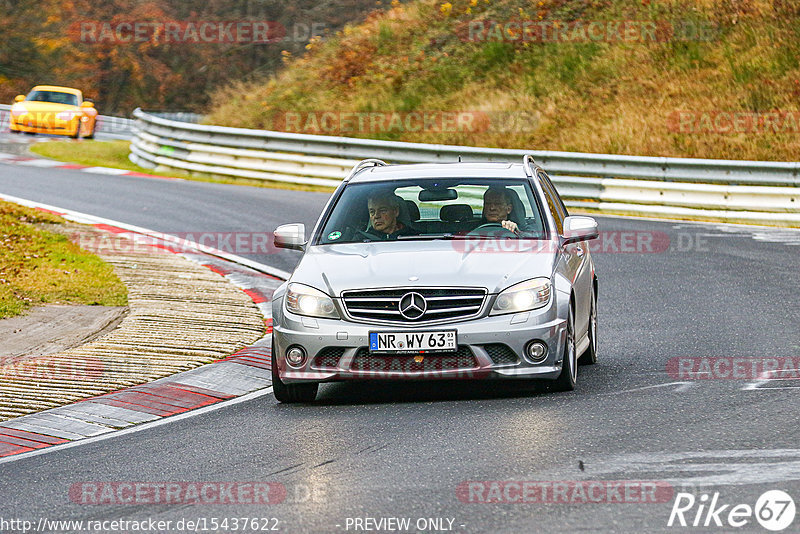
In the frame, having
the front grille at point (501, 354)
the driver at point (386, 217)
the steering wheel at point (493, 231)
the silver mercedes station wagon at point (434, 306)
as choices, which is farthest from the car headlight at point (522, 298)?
the driver at point (386, 217)

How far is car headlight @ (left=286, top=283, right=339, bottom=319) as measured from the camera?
8.55 metres

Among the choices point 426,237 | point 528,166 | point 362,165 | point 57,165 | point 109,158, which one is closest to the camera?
point 426,237

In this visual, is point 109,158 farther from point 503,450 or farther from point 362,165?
point 503,450

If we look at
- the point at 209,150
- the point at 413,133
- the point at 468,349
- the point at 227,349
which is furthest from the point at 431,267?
the point at 413,133

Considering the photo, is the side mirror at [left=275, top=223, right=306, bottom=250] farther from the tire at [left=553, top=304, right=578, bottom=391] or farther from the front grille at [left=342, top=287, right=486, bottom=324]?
the tire at [left=553, top=304, right=578, bottom=391]

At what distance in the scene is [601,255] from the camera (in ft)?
54.8

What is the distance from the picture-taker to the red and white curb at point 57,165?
90.3 feet

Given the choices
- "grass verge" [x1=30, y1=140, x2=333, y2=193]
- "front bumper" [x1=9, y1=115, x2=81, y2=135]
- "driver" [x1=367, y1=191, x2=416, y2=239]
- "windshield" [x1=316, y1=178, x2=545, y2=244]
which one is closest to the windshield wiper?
"windshield" [x1=316, y1=178, x2=545, y2=244]

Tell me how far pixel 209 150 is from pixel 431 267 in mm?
19796

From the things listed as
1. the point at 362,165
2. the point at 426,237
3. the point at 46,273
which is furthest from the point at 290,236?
the point at 46,273

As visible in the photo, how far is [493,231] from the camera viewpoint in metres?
9.40

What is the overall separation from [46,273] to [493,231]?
6687 millimetres

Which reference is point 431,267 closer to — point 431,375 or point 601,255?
point 431,375

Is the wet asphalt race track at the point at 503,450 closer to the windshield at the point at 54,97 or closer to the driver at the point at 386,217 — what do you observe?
the driver at the point at 386,217
